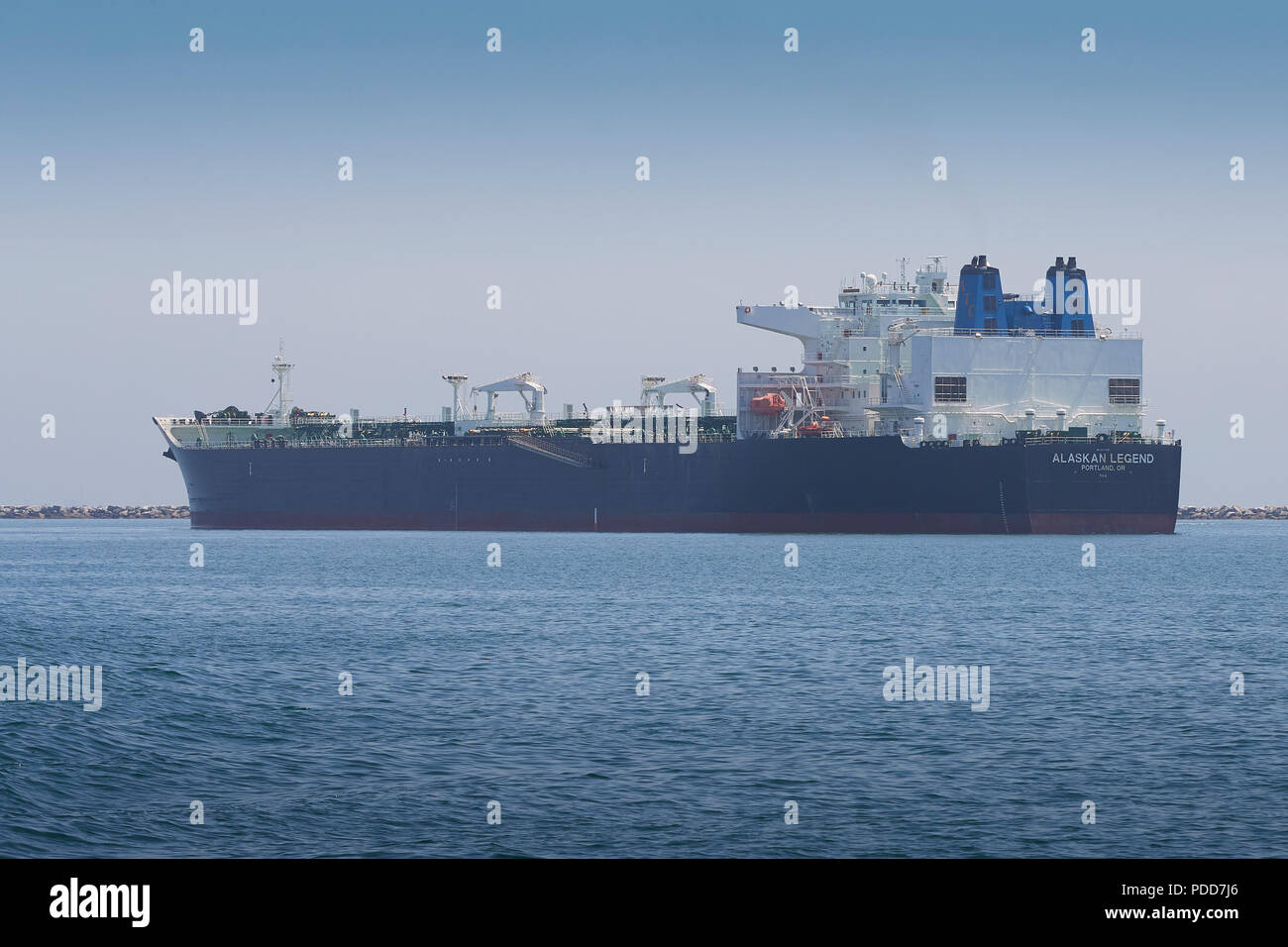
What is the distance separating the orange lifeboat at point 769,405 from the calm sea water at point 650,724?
2782cm

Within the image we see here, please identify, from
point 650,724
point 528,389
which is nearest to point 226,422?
point 528,389

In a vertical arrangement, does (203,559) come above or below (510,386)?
below

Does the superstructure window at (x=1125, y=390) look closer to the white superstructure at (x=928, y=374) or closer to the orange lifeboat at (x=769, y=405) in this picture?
the white superstructure at (x=928, y=374)

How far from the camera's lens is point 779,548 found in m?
60.8

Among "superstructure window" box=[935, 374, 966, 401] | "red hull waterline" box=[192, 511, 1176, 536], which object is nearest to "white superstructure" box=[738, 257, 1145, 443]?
"superstructure window" box=[935, 374, 966, 401]

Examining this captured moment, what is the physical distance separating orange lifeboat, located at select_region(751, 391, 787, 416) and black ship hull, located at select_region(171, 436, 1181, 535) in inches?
147

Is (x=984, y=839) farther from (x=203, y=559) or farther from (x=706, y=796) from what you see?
(x=203, y=559)

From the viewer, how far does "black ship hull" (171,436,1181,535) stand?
6125 centimetres

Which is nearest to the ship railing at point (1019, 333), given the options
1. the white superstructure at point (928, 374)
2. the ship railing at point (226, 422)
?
the white superstructure at point (928, 374)

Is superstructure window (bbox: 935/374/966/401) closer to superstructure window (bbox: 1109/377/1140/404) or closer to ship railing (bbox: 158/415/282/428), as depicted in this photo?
superstructure window (bbox: 1109/377/1140/404)

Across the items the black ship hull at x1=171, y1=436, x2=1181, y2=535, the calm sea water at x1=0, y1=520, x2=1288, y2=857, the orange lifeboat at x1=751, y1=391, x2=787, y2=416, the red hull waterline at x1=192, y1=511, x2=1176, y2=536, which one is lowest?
the calm sea water at x1=0, y1=520, x2=1288, y2=857

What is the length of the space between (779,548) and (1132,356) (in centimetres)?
1932
